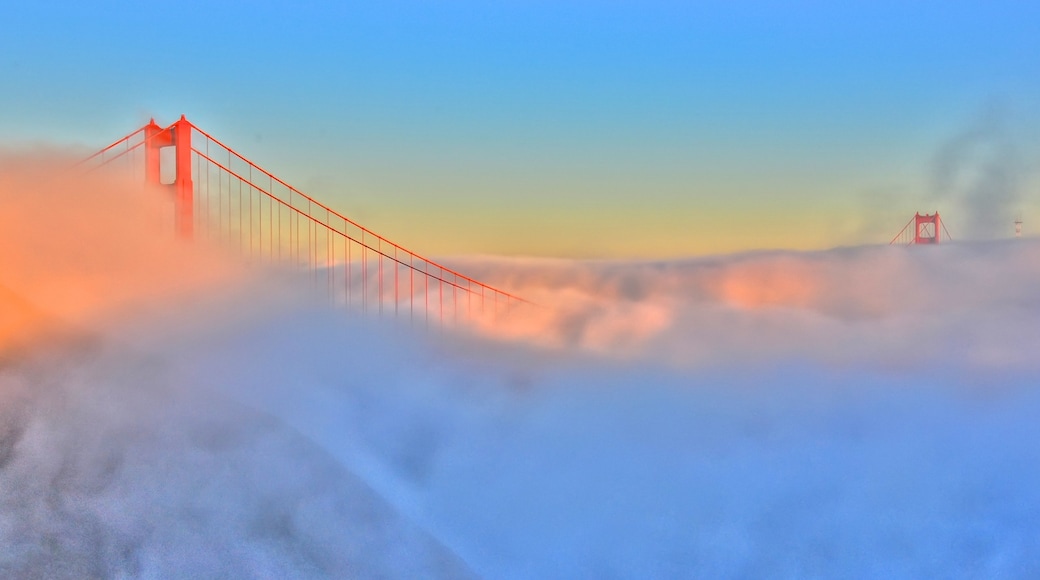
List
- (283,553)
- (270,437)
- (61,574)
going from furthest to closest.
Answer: (270,437) → (283,553) → (61,574)

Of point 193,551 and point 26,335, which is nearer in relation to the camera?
point 193,551

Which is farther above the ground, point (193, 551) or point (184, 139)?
point (184, 139)

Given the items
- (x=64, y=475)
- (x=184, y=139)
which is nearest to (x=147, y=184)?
(x=184, y=139)

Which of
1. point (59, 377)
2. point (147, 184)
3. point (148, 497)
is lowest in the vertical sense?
point (148, 497)

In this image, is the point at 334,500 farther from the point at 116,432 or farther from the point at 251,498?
the point at 116,432

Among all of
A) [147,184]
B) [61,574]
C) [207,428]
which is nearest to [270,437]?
[207,428]

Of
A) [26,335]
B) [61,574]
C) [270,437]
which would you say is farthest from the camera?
[270,437]
